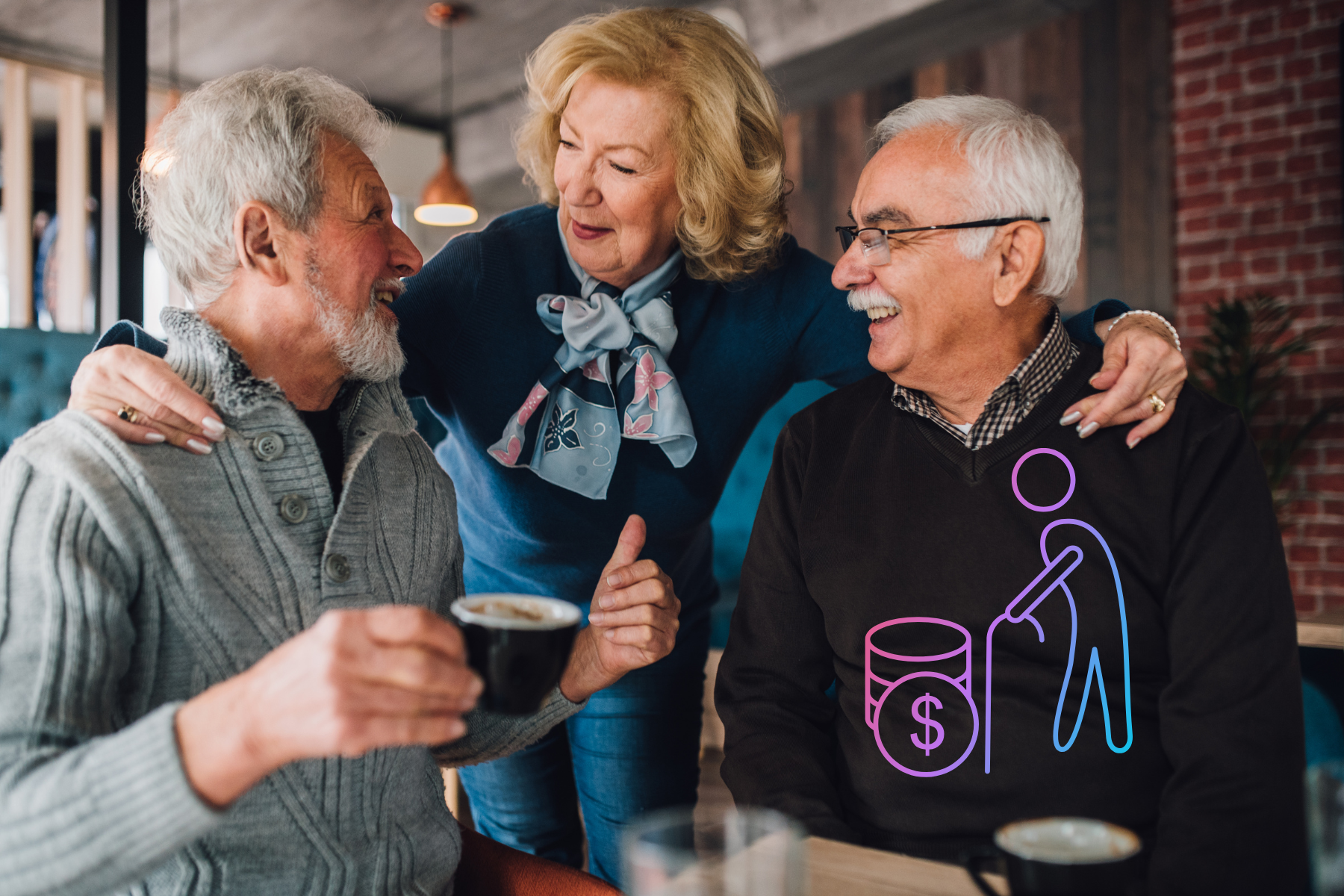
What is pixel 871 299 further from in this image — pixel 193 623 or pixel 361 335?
pixel 193 623

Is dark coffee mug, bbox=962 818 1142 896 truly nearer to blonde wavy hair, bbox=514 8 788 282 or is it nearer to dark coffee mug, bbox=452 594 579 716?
dark coffee mug, bbox=452 594 579 716

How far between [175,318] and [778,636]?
0.89 metres

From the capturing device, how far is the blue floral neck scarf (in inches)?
63.4

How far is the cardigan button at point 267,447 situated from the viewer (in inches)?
43.4

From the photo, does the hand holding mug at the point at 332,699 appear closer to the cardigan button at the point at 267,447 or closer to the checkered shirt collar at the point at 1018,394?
the cardigan button at the point at 267,447

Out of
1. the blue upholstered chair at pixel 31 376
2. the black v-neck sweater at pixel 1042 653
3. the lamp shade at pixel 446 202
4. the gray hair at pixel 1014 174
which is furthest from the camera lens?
the lamp shade at pixel 446 202

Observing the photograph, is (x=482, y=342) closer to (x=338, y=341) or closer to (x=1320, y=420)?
(x=338, y=341)

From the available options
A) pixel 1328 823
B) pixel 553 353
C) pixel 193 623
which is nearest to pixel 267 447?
pixel 193 623

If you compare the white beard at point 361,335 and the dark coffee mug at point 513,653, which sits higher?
the white beard at point 361,335

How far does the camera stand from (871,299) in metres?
1.48

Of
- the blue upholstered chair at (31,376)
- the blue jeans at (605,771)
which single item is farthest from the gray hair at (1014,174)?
the blue upholstered chair at (31,376)

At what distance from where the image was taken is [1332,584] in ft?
14.0

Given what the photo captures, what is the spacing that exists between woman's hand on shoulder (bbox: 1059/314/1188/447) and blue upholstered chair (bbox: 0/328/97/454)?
1.99m

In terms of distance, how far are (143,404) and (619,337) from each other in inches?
30.2
